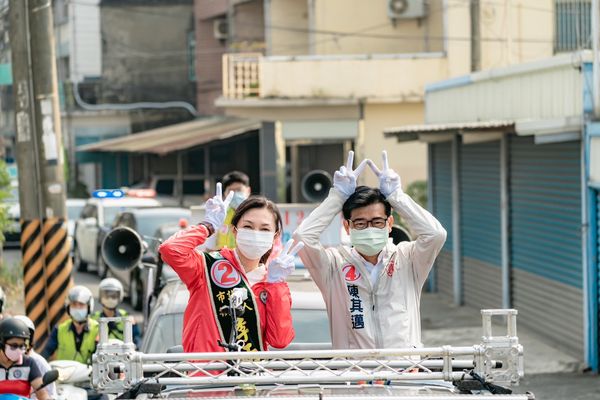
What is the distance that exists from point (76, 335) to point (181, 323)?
2118 mm

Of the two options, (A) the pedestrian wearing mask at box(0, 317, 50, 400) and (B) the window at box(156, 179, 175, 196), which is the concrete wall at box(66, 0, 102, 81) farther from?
(A) the pedestrian wearing mask at box(0, 317, 50, 400)

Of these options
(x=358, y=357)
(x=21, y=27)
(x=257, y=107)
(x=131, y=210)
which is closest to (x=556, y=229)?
(x=21, y=27)

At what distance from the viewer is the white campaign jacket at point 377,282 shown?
6.49 m

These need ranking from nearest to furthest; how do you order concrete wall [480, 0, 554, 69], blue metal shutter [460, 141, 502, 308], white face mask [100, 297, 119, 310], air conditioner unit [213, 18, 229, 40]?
white face mask [100, 297, 119, 310] < blue metal shutter [460, 141, 502, 308] < concrete wall [480, 0, 554, 69] < air conditioner unit [213, 18, 229, 40]

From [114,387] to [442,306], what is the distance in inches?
621

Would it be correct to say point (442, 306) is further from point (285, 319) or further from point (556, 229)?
point (285, 319)

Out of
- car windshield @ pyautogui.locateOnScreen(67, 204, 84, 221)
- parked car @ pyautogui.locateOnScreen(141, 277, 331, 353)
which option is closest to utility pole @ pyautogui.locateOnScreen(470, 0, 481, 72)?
car windshield @ pyautogui.locateOnScreen(67, 204, 84, 221)

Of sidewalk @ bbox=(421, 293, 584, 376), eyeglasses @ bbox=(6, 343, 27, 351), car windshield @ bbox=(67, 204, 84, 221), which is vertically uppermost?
eyeglasses @ bbox=(6, 343, 27, 351)

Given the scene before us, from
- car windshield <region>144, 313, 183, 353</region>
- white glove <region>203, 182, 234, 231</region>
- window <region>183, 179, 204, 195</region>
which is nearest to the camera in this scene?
white glove <region>203, 182, 234, 231</region>

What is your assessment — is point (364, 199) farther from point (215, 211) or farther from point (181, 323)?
point (181, 323)

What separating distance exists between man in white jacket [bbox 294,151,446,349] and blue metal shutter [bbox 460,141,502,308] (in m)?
12.5

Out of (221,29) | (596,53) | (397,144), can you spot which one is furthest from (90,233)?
(221,29)

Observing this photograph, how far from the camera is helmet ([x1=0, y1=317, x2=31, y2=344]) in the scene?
8.39m

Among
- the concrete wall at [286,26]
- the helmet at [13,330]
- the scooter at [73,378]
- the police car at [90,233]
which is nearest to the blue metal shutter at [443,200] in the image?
the police car at [90,233]
